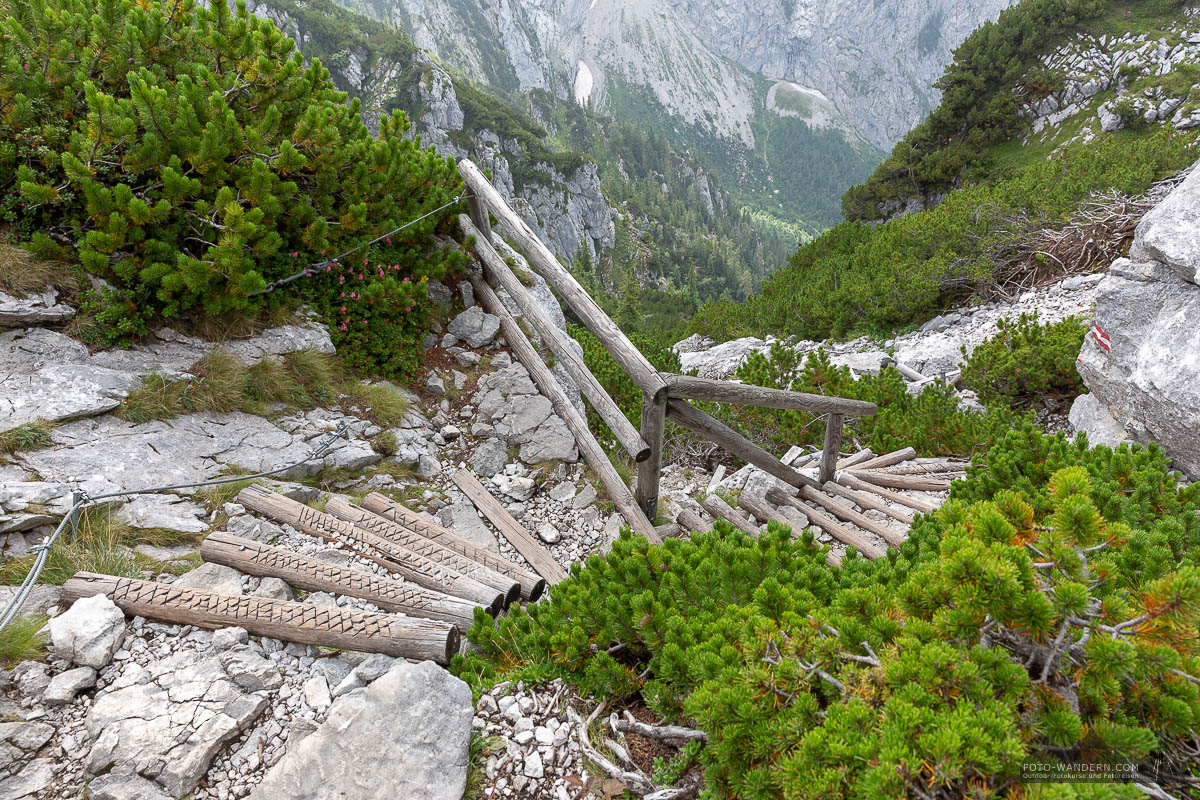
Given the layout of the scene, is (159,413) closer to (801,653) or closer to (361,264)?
(361,264)

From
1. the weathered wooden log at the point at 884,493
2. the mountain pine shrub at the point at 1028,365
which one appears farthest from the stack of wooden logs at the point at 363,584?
the mountain pine shrub at the point at 1028,365

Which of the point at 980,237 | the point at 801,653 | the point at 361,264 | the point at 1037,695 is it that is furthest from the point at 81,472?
the point at 980,237

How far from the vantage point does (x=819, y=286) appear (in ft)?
51.7

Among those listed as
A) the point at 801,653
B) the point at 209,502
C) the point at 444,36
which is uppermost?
the point at 444,36

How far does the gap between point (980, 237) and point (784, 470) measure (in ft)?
36.6

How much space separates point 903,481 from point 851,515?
146 centimetres

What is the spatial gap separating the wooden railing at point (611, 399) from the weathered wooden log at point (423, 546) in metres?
1.49

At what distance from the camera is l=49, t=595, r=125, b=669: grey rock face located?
2.48m

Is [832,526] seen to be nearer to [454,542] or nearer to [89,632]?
[454,542]

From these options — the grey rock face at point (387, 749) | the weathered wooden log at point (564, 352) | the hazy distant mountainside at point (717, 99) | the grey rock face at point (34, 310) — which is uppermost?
the hazy distant mountainside at point (717, 99)

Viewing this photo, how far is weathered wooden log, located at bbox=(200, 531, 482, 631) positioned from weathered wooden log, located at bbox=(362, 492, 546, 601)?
0.54m

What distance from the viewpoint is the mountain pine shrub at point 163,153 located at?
4219mm

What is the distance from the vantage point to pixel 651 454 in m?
4.43

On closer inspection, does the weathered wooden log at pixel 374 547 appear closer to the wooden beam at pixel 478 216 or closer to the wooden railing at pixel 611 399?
the wooden railing at pixel 611 399
